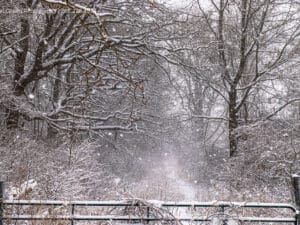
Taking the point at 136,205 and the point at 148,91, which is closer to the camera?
the point at 136,205

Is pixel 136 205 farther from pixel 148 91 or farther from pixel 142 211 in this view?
pixel 148 91

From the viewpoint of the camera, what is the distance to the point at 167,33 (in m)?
15.8

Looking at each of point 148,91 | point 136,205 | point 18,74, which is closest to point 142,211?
point 136,205

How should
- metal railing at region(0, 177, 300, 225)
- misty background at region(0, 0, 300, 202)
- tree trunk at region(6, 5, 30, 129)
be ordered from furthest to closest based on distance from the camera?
1. tree trunk at region(6, 5, 30, 129)
2. misty background at region(0, 0, 300, 202)
3. metal railing at region(0, 177, 300, 225)

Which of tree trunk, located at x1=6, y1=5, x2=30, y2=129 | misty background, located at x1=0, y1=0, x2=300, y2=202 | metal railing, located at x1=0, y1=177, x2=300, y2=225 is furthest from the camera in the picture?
tree trunk, located at x1=6, y1=5, x2=30, y2=129

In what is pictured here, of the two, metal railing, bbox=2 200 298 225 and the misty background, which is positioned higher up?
the misty background

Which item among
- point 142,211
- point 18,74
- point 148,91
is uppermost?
point 148,91

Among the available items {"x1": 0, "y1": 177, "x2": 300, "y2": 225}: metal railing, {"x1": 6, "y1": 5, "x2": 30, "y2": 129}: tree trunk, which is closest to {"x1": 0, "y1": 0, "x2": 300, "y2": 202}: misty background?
{"x1": 6, "y1": 5, "x2": 30, "y2": 129}: tree trunk

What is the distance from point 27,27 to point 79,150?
5.23m

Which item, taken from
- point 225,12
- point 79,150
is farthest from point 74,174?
point 225,12

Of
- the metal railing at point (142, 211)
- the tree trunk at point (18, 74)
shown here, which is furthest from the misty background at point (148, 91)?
the metal railing at point (142, 211)

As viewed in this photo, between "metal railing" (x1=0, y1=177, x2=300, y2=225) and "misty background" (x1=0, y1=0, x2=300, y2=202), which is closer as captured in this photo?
"metal railing" (x1=0, y1=177, x2=300, y2=225)

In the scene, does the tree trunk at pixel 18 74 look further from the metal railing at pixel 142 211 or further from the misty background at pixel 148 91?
the metal railing at pixel 142 211

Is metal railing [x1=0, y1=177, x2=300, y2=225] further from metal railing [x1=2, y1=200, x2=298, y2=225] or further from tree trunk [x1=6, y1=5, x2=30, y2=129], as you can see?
tree trunk [x1=6, y1=5, x2=30, y2=129]
